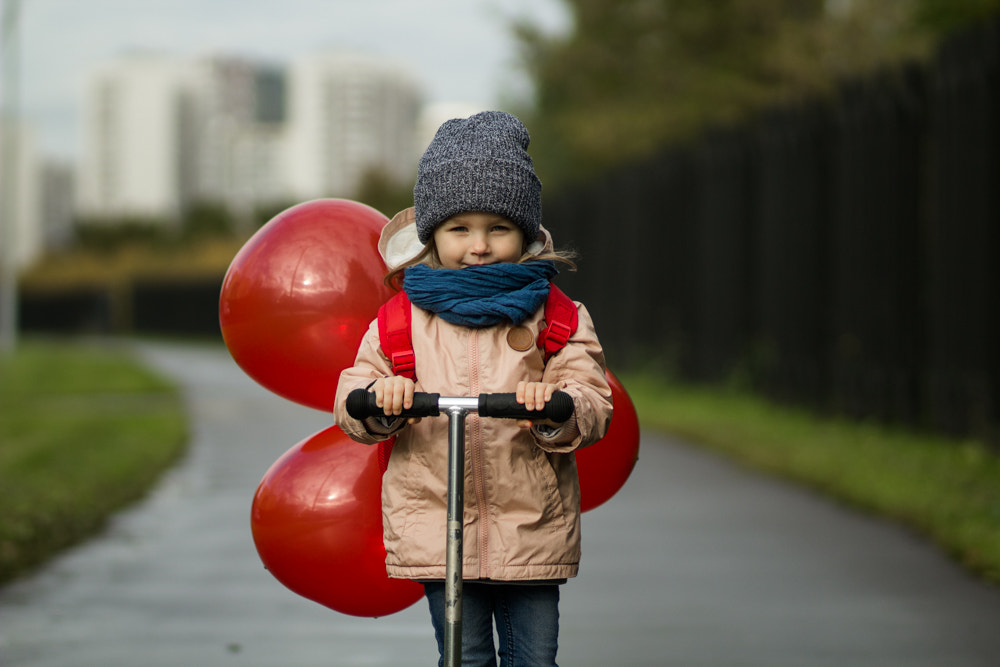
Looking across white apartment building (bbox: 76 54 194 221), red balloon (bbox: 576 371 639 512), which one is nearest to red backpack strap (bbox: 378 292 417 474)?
red balloon (bbox: 576 371 639 512)

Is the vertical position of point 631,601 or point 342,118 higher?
point 342,118

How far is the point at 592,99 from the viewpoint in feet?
113

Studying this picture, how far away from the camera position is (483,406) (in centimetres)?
297

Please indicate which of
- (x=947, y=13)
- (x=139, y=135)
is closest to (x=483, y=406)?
(x=947, y=13)

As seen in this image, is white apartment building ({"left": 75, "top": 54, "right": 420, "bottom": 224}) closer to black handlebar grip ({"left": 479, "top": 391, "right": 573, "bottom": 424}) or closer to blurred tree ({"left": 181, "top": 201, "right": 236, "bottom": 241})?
blurred tree ({"left": 181, "top": 201, "right": 236, "bottom": 241})

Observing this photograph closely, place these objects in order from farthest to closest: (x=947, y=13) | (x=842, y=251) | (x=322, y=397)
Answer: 1. (x=947, y=13)
2. (x=842, y=251)
3. (x=322, y=397)

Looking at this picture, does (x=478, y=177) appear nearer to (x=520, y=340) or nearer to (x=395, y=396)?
(x=520, y=340)

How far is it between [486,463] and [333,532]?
2.69 ft

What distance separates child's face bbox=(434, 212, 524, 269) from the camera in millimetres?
3391

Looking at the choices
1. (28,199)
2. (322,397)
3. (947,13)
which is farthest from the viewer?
(28,199)

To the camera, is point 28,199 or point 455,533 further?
point 28,199

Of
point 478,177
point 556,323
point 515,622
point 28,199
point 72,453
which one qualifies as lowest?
point 28,199

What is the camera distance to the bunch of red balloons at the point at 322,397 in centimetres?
397

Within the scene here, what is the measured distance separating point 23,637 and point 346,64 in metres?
156
